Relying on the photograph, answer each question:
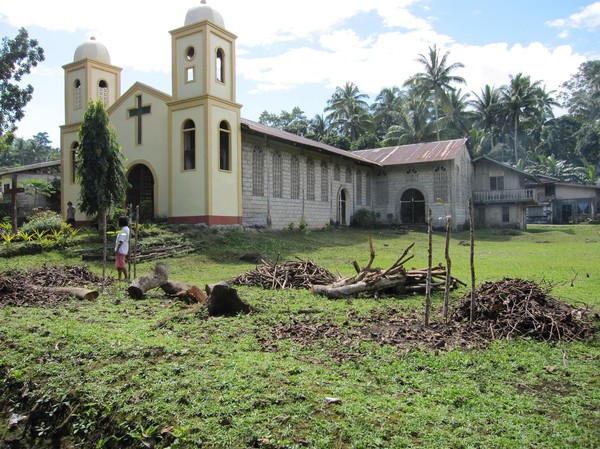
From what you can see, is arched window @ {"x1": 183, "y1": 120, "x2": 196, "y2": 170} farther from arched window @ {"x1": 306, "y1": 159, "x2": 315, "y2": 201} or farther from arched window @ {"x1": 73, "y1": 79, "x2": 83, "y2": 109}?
arched window @ {"x1": 306, "y1": 159, "x2": 315, "y2": 201}

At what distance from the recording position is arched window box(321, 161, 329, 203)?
3153 centimetres

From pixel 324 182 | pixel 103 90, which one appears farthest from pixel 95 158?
pixel 324 182

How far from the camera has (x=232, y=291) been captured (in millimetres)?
7812

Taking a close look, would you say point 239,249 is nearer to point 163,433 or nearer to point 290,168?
point 290,168

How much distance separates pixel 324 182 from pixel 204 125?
36.9 feet

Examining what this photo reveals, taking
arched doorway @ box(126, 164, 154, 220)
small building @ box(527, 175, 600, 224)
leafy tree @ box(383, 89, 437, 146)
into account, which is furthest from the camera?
leafy tree @ box(383, 89, 437, 146)

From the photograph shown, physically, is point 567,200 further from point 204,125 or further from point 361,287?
point 361,287

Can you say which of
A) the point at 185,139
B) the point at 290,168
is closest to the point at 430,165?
the point at 290,168

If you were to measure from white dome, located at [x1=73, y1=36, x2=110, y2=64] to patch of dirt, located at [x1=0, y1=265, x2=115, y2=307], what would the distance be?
18.1 m

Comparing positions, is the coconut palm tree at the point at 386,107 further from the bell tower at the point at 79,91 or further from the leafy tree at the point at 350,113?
the bell tower at the point at 79,91

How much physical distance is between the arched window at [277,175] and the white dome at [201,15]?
7419mm

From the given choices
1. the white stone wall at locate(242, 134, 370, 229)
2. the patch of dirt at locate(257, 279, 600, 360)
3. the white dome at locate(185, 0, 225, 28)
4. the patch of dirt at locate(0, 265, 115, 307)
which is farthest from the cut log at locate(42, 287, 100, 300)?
the white dome at locate(185, 0, 225, 28)

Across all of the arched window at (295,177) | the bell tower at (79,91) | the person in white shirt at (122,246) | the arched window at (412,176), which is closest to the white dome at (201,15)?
the bell tower at (79,91)

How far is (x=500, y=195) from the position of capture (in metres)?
37.2
